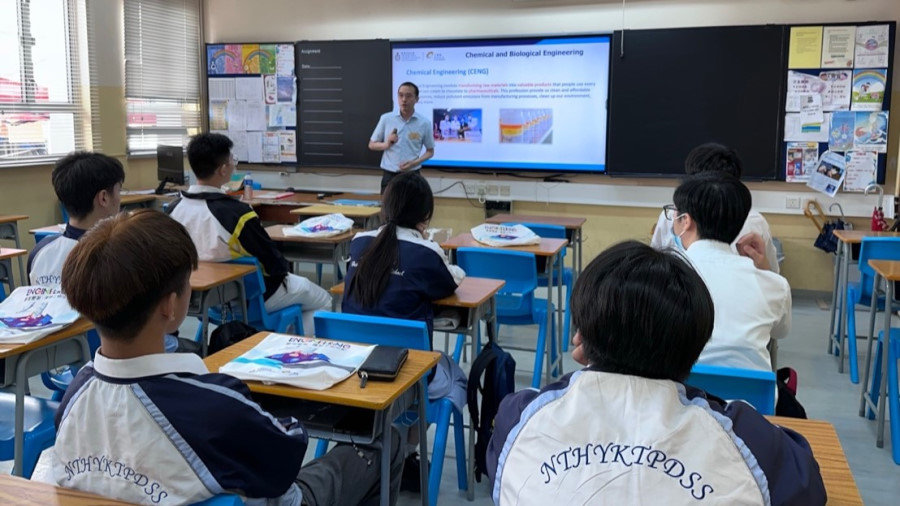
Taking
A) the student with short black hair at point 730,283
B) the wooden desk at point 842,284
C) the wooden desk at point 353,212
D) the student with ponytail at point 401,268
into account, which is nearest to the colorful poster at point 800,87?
the wooden desk at point 842,284

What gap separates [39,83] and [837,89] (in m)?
6.21

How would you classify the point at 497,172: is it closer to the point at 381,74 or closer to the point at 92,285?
the point at 381,74

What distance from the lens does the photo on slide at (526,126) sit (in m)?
6.19

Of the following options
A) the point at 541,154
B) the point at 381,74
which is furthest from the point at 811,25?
the point at 381,74

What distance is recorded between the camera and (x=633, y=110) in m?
5.86

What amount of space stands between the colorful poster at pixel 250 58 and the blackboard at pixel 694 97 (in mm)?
3454

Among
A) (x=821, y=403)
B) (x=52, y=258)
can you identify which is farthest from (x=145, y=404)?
(x=821, y=403)

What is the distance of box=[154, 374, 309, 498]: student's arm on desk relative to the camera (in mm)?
1287

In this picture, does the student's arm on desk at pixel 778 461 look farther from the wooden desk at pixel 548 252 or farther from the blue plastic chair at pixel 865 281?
the blue plastic chair at pixel 865 281

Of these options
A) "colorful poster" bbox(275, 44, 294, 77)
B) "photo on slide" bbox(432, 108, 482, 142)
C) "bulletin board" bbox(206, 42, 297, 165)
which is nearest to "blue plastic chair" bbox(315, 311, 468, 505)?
"photo on slide" bbox(432, 108, 482, 142)

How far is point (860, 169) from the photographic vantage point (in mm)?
5430

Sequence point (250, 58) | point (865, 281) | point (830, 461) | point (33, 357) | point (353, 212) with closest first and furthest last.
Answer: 1. point (830, 461)
2. point (33, 357)
3. point (865, 281)
4. point (353, 212)
5. point (250, 58)

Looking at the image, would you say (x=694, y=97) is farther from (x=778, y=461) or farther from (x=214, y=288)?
(x=778, y=461)

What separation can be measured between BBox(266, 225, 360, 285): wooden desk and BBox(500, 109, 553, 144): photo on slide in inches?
93.9
